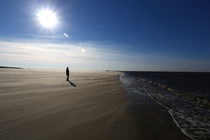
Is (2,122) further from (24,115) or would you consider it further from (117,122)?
(117,122)

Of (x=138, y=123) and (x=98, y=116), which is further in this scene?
(x=98, y=116)

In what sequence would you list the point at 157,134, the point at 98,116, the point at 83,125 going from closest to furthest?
the point at 157,134 < the point at 83,125 < the point at 98,116

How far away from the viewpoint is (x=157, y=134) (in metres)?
3.92

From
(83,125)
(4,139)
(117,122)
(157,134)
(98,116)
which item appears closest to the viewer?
(4,139)

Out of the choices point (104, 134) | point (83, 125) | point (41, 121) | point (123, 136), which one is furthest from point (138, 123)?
point (41, 121)

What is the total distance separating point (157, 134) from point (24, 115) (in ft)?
17.2

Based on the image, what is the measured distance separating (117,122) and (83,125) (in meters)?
1.38

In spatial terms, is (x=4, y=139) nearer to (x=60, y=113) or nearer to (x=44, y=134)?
(x=44, y=134)

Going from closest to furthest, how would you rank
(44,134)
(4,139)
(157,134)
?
(4,139), (44,134), (157,134)

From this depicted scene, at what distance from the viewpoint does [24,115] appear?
483cm

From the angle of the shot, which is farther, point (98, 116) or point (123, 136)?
point (98, 116)

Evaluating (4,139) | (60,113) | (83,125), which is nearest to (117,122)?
(83,125)

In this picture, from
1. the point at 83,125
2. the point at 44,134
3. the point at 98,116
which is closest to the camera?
the point at 44,134

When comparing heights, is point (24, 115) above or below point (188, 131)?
above
